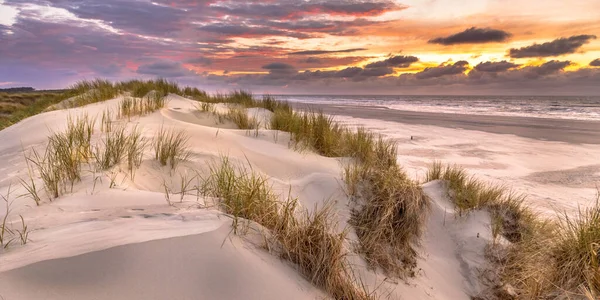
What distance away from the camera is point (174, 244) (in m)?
1.87

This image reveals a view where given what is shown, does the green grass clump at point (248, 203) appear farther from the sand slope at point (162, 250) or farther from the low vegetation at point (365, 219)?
the sand slope at point (162, 250)

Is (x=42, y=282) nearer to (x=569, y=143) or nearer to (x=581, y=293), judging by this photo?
(x=581, y=293)

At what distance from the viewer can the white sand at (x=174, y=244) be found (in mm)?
1608

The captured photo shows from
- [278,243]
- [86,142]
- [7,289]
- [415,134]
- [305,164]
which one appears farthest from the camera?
[415,134]

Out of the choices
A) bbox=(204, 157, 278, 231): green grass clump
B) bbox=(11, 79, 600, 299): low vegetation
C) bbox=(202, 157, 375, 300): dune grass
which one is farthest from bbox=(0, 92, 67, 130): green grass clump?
bbox=(202, 157, 375, 300): dune grass

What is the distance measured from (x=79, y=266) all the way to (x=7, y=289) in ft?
0.85

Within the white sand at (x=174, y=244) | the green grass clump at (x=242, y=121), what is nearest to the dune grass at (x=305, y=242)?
the white sand at (x=174, y=244)

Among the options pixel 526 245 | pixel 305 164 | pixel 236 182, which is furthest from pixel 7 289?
pixel 526 245

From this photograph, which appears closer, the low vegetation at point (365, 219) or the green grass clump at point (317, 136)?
the low vegetation at point (365, 219)

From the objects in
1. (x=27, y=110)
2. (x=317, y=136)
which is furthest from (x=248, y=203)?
(x=27, y=110)

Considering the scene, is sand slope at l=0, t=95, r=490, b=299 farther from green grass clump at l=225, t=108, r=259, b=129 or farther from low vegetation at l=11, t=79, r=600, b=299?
green grass clump at l=225, t=108, r=259, b=129

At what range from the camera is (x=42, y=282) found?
1.53 m

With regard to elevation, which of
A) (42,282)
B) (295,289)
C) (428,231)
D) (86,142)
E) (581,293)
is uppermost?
(86,142)

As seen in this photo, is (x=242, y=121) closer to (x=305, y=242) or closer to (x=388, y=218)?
(x=388, y=218)
